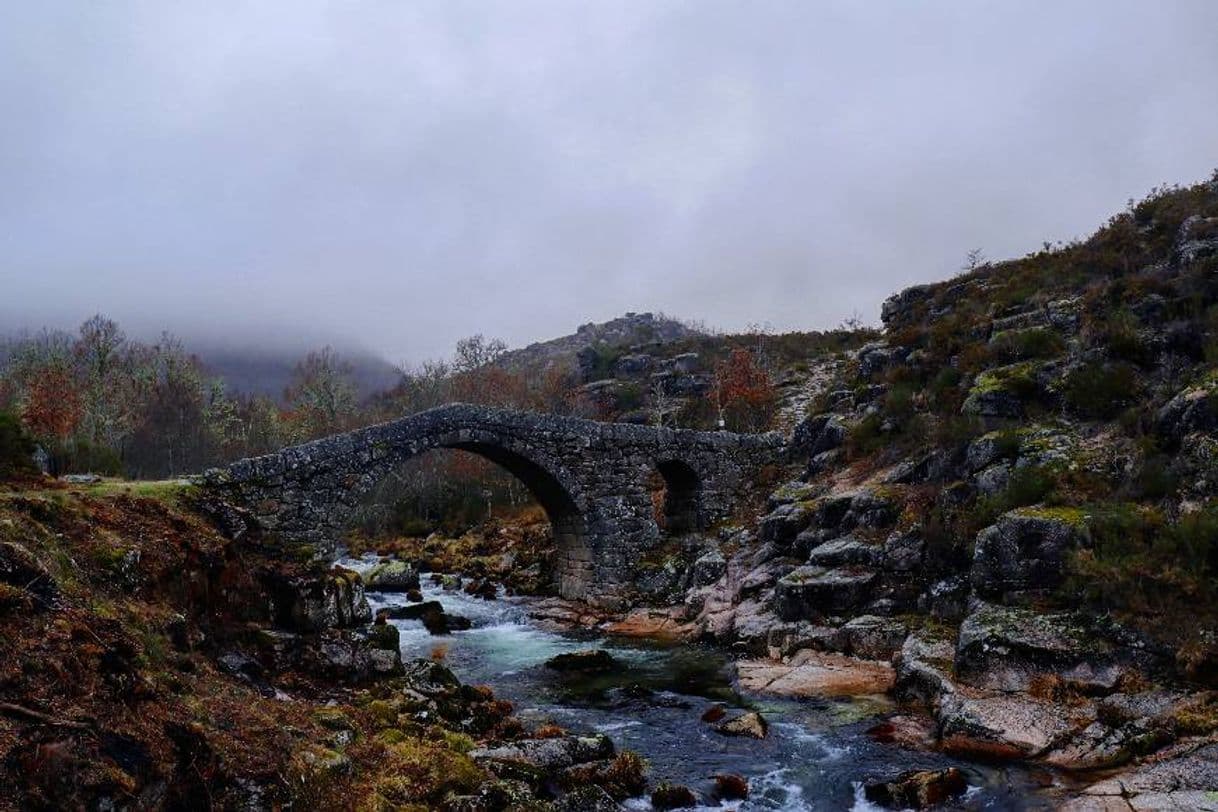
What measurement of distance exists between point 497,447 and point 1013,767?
610 inches

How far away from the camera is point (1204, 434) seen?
12.6 metres

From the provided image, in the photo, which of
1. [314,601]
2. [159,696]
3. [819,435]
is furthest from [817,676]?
[819,435]

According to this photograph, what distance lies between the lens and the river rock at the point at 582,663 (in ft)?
52.7

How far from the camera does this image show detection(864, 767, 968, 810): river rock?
8648mm

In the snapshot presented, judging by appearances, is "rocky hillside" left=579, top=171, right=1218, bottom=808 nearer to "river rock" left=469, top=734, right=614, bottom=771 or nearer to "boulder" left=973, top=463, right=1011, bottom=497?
"boulder" left=973, top=463, right=1011, bottom=497

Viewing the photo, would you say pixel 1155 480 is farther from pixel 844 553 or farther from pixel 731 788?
pixel 731 788

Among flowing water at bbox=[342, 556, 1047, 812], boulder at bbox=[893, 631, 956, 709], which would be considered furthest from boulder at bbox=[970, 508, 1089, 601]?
flowing water at bbox=[342, 556, 1047, 812]

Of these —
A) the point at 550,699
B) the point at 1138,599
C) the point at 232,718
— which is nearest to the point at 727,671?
the point at 550,699

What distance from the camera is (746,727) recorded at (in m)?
11.5

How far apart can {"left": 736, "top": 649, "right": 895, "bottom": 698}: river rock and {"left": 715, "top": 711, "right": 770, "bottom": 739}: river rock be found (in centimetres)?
174

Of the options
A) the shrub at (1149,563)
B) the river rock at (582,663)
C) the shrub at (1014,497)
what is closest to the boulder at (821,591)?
the shrub at (1014,497)

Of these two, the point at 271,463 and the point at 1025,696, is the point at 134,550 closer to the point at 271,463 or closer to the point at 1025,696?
the point at 271,463

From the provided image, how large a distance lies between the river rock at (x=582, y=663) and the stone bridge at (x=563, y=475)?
18.9 feet

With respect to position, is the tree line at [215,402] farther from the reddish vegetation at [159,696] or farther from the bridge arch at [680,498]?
the reddish vegetation at [159,696]
